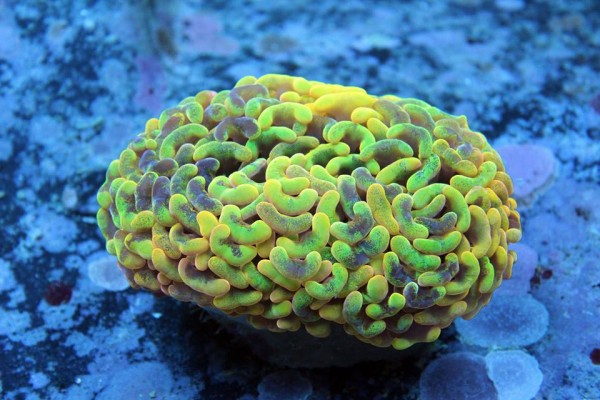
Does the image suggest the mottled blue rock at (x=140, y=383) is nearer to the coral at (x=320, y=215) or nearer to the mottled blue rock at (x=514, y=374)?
the coral at (x=320, y=215)

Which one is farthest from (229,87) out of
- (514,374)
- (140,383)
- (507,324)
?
(514,374)

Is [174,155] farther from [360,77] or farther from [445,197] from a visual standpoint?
[360,77]

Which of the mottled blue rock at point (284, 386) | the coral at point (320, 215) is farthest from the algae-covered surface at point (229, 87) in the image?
the coral at point (320, 215)

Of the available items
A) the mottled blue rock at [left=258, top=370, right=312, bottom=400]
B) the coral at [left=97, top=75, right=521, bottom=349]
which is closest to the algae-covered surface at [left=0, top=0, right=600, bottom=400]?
the mottled blue rock at [left=258, top=370, right=312, bottom=400]

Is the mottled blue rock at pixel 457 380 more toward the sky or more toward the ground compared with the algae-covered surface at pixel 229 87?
more toward the ground

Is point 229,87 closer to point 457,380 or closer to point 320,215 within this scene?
point 320,215

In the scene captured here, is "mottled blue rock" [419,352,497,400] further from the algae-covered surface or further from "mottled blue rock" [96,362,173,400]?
"mottled blue rock" [96,362,173,400]

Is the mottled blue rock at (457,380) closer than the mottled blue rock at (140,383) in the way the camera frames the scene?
→ Yes
